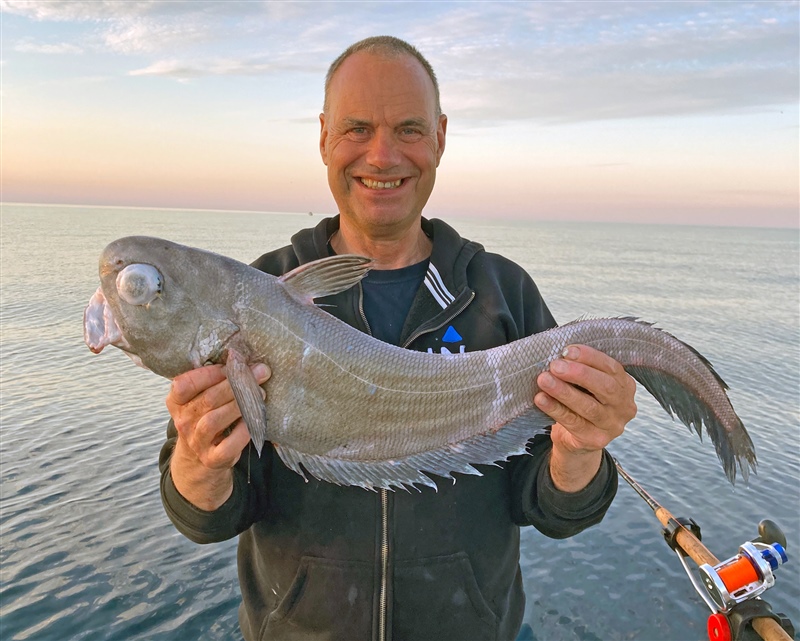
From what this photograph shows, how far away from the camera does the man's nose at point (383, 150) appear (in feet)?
11.0

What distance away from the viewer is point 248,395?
8.33 feet

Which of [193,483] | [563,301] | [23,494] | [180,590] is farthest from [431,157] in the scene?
[563,301]

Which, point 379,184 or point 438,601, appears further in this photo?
point 379,184

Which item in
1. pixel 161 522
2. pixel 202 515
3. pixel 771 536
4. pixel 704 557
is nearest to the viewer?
pixel 202 515

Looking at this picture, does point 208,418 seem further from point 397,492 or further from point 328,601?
point 328,601

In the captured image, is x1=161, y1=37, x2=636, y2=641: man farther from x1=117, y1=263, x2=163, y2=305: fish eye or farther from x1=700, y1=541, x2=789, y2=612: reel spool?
x1=700, y1=541, x2=789, y2=612: reel spool

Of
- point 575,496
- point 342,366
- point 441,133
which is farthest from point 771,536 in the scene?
point 441,133

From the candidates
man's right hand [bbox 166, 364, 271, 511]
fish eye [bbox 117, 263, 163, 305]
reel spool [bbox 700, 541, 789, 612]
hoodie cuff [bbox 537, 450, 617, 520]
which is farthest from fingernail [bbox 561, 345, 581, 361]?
reel spool [bbox 700, 541, 789, 612]

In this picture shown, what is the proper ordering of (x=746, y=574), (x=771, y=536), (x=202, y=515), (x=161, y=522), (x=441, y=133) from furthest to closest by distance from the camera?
(x=161, y=522) < (x=771, y=536) < (x=746, y=574) < (x=441, y=133) < (x=202, y=515)

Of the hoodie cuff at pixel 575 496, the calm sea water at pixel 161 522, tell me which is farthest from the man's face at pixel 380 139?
the calm sea water at pixel 161 522

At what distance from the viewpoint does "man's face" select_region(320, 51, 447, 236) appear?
3.36 meters

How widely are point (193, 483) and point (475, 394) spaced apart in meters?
1.55

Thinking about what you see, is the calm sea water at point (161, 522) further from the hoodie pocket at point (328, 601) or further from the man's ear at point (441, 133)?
the man's ear at point (441, 133)

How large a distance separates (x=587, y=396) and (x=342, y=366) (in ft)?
4.01
